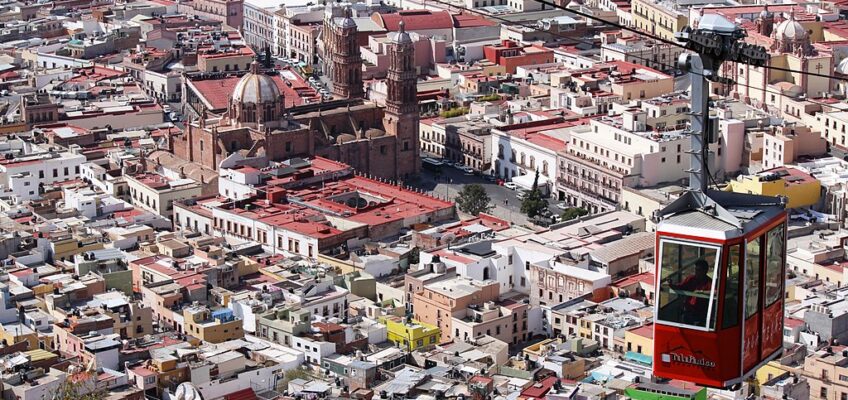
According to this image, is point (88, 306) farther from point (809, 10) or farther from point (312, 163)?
point (809, 10)

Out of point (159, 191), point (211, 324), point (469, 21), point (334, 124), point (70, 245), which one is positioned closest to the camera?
point (211, 324)

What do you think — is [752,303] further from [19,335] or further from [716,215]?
[19,335]

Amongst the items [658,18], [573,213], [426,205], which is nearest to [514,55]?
[658,18]

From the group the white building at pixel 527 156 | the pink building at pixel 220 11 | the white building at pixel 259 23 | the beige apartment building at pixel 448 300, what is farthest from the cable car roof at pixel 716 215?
the pink building at pixel 220 11

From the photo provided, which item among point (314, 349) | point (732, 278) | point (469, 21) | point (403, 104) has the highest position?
point (732, 278)

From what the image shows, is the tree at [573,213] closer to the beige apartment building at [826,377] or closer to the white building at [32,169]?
the white building at [32,169]

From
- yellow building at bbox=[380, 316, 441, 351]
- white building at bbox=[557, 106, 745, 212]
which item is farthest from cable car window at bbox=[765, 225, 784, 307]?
white building at bbox=[557, 106, 745, 212]

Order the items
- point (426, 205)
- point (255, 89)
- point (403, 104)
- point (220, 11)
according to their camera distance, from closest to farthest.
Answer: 1. point (426, 205)
2. point (255, 89)
3. point (403, 104)
4. point (220, 11)

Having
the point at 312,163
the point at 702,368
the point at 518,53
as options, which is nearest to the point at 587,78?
the point at 518,53
